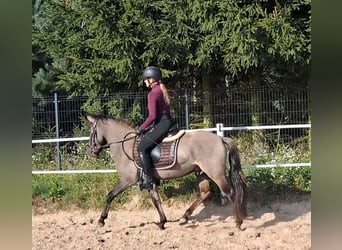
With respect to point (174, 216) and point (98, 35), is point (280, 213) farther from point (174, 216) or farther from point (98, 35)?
point (98, 35)

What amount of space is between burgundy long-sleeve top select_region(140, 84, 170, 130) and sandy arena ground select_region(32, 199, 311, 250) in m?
1.43

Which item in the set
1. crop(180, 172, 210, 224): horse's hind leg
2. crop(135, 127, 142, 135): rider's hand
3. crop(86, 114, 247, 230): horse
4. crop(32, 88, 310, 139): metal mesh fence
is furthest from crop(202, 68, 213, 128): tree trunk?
crop(135, 127, 142, 135): rider's hand

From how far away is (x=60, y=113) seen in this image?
30.3 ft

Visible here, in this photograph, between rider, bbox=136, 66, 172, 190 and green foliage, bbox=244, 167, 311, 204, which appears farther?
green foliage, bbox=244, 167, 311, 204

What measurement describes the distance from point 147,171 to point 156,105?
0.84 m

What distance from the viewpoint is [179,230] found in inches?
226

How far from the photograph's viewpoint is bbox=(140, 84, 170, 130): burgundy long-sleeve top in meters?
5.57

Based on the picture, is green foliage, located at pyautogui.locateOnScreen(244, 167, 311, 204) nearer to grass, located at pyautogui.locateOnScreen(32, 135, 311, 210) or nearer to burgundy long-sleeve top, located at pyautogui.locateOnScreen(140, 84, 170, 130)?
grass, located at pyautogui.locateOnScreen(32, 135, 311, 210)

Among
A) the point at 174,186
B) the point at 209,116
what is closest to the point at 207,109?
the point at 209,116

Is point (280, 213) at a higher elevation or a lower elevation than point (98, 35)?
lower

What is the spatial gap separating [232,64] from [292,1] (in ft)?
4.98

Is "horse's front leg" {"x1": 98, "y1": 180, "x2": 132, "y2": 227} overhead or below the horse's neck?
below
